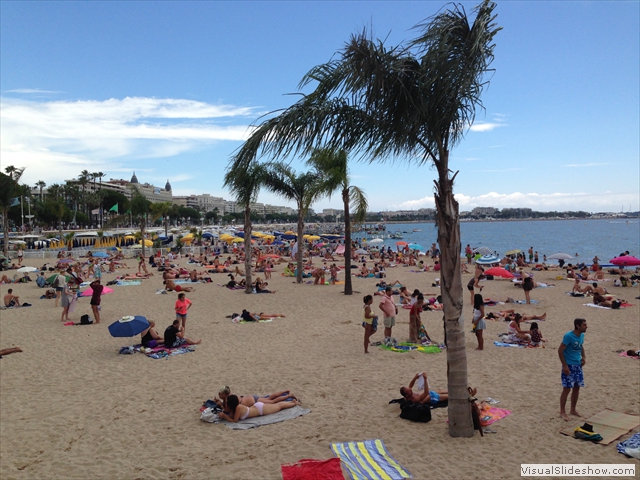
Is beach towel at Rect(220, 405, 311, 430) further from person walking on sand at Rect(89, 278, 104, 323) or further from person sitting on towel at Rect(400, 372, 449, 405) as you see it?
person walking on sand at Rect(89, 278, 104, 323)

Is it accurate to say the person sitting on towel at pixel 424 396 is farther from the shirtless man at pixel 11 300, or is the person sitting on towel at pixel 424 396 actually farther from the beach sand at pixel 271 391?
the shirtless man at pixel 11 300

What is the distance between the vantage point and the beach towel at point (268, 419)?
5.89m

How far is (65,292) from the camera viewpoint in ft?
42.3

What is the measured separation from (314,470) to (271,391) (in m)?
2.71

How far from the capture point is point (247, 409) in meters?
6.08

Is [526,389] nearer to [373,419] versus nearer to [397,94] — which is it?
[373,419]

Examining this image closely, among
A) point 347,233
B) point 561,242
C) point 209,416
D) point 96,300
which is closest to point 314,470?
point 209,416

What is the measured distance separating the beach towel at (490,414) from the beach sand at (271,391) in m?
0.12

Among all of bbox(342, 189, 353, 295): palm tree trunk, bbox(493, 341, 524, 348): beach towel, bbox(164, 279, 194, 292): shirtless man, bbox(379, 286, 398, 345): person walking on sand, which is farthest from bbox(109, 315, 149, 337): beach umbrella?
bbox(342, 189, 353, 295): palm tree trunk

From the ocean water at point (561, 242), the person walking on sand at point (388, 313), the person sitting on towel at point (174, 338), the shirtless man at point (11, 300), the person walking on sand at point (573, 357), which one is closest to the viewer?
the person walking on sand at point (573, 357)

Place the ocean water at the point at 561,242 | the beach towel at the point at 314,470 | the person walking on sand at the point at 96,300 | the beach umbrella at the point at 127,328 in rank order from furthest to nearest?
the ocean water at the point at 561,242 → the person walking on sand at the point at 96,300 → the beach umbrella at the point at 127,328 → the beach towel at the point at 314,470

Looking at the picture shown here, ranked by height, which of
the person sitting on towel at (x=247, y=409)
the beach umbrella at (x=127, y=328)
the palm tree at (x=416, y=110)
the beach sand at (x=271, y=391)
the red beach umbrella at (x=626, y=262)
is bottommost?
the beach sand at (x=271, y=391)

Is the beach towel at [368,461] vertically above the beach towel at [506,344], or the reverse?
the beach towel at [368,461]

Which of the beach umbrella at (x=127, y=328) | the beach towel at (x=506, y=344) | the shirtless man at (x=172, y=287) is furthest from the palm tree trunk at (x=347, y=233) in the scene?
the beach umbrella at (x=127, y=328)
